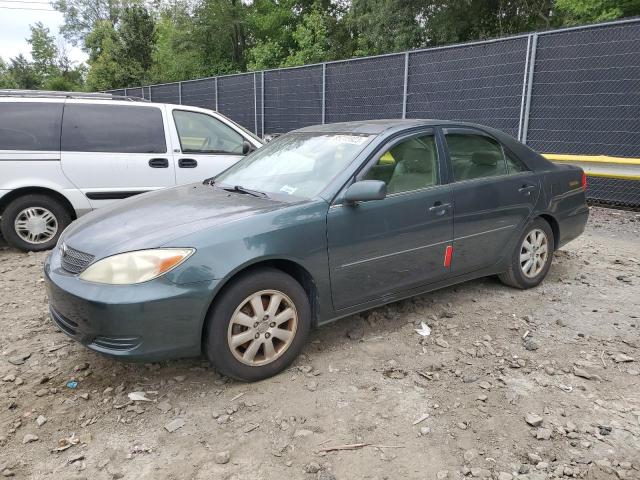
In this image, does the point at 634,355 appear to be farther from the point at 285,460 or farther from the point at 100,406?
the point at 100,406

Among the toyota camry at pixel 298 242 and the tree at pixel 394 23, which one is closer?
the toyota camry at pixel 298 242

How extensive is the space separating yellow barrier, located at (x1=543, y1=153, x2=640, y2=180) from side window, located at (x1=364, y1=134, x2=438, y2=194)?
3380mm

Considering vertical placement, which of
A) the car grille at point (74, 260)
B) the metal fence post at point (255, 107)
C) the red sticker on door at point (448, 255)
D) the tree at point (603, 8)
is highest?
the tree at point (603, 8)

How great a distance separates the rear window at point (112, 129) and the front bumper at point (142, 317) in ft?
11.9

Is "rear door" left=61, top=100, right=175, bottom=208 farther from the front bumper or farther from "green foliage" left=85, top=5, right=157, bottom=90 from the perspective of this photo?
"green foliage" left=85, top=5, right=157, bottom=90

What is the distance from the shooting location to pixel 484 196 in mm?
4066

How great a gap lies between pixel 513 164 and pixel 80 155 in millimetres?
4643

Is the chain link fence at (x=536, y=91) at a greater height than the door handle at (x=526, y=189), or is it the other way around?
the chain link fence at (x=536, y=91)

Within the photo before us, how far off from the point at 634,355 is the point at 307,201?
240 cm

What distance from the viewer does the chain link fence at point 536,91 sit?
23.2 feet

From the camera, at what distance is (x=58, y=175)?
5.78 m

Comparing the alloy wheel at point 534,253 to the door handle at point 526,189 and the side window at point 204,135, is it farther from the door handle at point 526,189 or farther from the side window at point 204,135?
the side window at point 204,135

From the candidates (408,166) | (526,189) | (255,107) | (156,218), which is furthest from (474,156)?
(255,107)

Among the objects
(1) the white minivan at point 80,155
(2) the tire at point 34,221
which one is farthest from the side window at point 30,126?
(2) the tire at point 34,221
